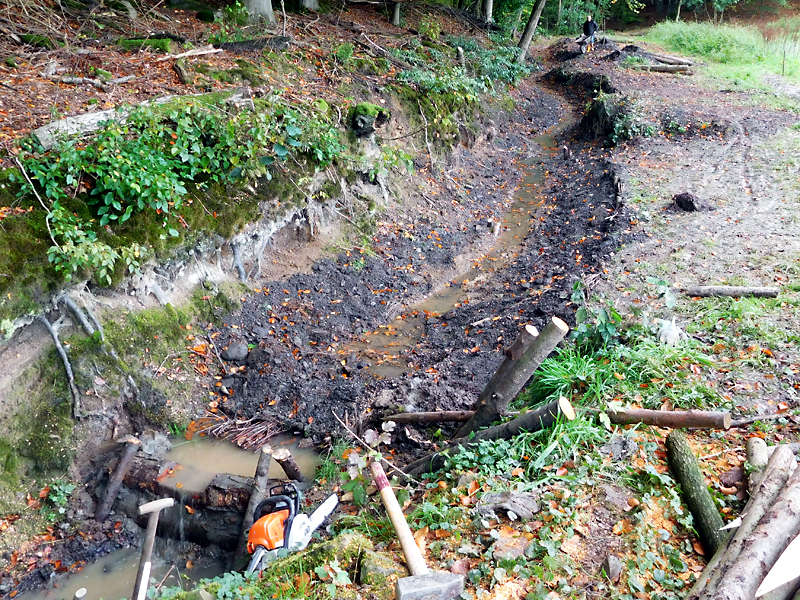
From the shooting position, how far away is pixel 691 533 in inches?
126

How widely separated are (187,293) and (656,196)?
792 centimetres

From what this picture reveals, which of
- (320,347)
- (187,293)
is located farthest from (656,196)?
(187,293)

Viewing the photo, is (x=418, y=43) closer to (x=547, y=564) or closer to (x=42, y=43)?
(x=42, y=43)

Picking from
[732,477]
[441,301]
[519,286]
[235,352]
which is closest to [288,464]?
[235,352]

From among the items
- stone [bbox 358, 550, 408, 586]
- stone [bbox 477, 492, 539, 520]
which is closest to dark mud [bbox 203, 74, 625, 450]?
stone [bbox 477, 492, 539, 520]

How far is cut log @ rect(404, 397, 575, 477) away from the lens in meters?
3.99

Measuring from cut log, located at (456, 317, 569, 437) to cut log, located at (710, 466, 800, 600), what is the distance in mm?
1573

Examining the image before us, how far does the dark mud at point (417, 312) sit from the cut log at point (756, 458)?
97.7 inches

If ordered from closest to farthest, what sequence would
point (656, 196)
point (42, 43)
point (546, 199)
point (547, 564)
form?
point (547, 564) → point (42, 43) → point (656, 196) → point (546, 199)

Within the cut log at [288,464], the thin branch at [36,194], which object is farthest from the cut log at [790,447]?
the thin branch at [36,194]

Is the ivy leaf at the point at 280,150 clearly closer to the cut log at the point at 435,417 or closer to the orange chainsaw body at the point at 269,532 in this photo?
the cut log at the point at 435,417

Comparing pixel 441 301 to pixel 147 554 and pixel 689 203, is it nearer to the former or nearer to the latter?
pixel 689 203

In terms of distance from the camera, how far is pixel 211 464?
545 centimetres

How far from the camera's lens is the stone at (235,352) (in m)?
6.43
